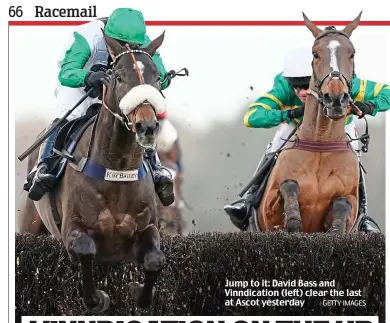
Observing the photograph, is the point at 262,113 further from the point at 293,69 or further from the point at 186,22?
the point at 186,22

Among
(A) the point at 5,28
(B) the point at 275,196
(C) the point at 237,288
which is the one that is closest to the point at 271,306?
(C) the point at 237,288

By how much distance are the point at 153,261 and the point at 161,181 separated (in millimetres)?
839

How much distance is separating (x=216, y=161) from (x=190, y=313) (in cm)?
351

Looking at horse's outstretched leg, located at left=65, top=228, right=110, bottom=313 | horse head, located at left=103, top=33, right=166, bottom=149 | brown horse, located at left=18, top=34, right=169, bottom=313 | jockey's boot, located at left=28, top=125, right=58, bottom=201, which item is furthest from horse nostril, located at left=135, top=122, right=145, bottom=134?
jockey's boot, located at left=28, top=125, right=58, bottom=201

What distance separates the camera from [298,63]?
31.6ft

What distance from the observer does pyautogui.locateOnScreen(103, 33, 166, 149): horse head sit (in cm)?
680

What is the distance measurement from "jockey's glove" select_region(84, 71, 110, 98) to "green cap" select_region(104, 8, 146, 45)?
1.07 feet

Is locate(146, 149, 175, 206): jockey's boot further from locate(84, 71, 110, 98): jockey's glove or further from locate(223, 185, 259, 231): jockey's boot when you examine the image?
locate(223, 185, 259, 231): jockey's boot

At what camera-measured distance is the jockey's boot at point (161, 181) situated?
8086 millimetres

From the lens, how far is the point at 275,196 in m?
9.66

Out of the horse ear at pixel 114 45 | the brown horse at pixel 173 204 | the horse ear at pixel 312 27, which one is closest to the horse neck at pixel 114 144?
the horse ear at pixel 114 45

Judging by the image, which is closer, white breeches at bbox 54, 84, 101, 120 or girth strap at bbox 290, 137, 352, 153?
white breeches at bbox 54, 84, 101, 120

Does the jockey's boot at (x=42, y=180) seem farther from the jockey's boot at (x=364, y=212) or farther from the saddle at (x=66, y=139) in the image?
the jockey's boot at (x=364, y=212)

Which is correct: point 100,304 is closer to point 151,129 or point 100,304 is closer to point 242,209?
point 151,129
